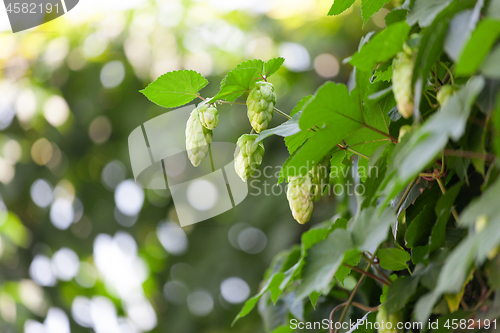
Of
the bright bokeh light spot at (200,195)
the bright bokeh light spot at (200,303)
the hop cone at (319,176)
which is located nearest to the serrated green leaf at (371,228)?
the hop cone at (319,176)

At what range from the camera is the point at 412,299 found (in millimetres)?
329

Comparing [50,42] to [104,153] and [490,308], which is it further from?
[490,308]

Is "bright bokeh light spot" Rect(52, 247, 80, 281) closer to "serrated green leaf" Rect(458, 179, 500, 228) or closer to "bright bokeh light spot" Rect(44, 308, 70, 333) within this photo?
"bright bokeh light spot" Rect(44, 308, 70, 333)

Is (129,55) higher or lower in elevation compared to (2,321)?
higher

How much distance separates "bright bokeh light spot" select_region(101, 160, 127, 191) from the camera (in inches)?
56.3

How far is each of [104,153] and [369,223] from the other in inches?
52.4

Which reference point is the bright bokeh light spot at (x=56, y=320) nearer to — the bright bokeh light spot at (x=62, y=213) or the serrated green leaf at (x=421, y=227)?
the bright bokeh light spot at (x=62, y=213)

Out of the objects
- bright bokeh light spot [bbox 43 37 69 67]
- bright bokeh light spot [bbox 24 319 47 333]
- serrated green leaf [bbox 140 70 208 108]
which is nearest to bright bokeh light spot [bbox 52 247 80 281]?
bright bokeh light spot [bbox 24 319 47 333]

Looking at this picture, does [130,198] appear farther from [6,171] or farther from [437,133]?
[437,133]

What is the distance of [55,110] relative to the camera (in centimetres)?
148

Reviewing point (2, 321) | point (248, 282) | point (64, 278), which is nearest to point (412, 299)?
point (248, 282)

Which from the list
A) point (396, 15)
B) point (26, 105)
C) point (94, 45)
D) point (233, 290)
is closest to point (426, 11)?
point (396, 15)

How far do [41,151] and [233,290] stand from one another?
0.91m

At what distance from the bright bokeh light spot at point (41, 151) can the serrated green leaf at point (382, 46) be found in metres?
1.48
